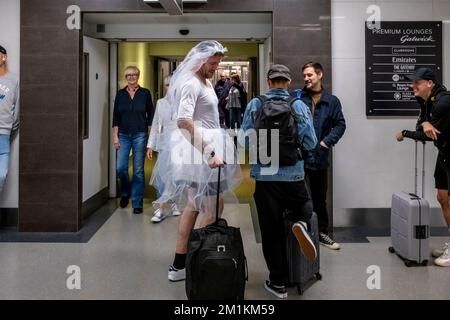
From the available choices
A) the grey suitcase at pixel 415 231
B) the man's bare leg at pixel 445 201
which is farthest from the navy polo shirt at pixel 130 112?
the man's bare leg at pixel 445 201

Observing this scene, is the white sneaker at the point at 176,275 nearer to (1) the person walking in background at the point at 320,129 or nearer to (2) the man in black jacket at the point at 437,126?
(1) the person walking in background at the point at 320,129

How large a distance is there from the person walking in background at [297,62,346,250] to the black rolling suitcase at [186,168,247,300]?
1.45m

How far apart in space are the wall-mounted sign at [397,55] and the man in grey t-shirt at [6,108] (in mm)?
3211

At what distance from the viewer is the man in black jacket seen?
3.09 meters

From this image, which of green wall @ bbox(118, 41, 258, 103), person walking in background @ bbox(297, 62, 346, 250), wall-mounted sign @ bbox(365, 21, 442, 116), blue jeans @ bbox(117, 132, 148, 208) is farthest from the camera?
green wall @ bbox(118, 41, 258, 103)

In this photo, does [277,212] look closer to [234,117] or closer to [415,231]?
[415,231]

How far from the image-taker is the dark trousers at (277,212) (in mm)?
2625

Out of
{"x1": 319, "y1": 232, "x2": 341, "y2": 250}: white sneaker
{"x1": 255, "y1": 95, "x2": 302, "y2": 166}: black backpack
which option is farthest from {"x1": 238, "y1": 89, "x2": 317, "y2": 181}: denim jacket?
{"x1": 319, "y1": 232, "x2": 341, "y2": 250}: white sneaker

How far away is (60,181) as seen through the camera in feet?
13.5

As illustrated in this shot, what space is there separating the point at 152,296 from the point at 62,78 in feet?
7.54

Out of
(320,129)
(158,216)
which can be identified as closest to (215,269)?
A: (320,129)

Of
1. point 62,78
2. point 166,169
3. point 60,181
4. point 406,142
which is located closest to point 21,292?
point 166,169

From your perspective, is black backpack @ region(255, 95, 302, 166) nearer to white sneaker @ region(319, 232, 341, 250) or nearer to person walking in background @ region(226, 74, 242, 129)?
white sneaker @ region(319, 232, 341, 250)

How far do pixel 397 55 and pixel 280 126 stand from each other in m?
2.20
